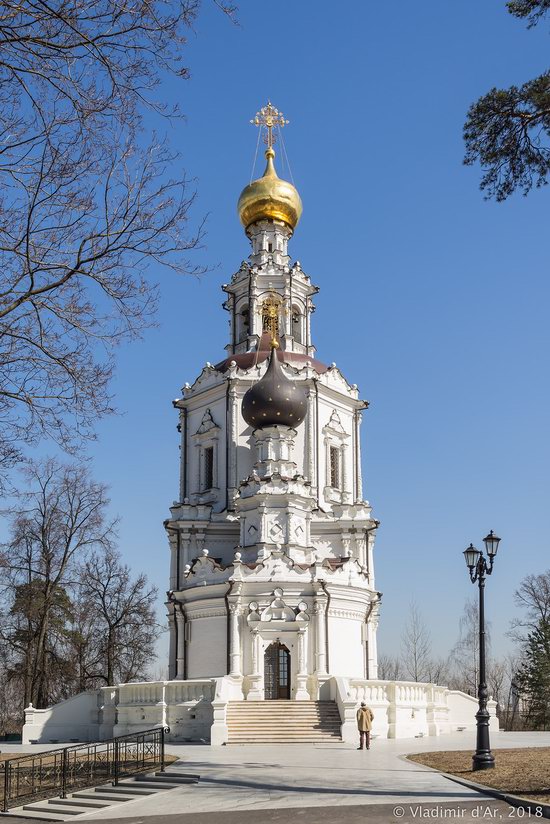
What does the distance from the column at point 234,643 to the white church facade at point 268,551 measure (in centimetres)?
5

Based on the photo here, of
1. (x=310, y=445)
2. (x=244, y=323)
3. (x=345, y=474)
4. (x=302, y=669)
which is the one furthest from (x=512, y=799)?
(x=244, y=323)

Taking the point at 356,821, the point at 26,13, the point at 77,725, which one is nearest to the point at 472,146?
the point at 26,13

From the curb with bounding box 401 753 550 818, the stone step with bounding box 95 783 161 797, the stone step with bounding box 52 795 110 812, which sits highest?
the curb with bounding box 401 753 550 818

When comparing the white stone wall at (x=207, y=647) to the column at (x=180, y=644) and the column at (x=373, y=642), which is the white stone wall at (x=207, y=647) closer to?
the column at (x=180, y=644)

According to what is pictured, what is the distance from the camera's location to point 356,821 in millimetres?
11633

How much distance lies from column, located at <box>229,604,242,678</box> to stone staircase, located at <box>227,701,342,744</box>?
2.48 meters

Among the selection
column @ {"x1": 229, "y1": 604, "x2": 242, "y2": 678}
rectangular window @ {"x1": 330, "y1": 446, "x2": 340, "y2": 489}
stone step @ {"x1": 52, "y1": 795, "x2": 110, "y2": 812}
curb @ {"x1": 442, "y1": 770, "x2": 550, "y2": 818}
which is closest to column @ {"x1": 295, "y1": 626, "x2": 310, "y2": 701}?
A: column @ {"x1": 229, "y1": 604, "x2": 242, "y2": 678}

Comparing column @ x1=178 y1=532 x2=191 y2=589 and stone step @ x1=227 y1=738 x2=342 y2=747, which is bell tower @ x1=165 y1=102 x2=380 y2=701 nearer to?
column @ x1=178 y1=532 x2=191 y2=589

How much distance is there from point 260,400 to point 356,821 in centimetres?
2683

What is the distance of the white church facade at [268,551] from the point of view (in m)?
30.0

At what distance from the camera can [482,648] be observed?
1752 cm

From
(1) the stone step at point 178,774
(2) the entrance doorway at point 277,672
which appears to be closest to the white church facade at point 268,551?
(2) the entrance doorway at point 277,672

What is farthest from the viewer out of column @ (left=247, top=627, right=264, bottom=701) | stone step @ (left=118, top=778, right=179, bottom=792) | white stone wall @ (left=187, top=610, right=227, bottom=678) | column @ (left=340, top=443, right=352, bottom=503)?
column @ (left=340, top=443, right=352, bottom=503)

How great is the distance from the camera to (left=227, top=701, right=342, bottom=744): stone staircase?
26.9 metres
